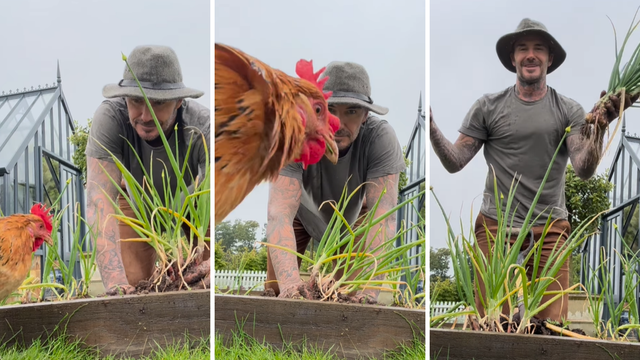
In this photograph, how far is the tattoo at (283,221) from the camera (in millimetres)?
1736

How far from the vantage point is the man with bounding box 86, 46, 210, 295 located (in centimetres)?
175

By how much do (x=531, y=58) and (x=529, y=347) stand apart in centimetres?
89

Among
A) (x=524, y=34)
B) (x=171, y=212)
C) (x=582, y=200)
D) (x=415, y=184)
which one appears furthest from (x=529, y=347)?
(x=171, y=212)

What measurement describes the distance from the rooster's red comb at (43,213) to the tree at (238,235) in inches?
20.9

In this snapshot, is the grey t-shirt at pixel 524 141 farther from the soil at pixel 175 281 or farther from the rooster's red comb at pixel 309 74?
the soil at pixel 175 281

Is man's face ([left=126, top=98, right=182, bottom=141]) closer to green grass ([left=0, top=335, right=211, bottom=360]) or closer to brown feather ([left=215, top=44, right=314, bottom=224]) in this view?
brown feather ([left=215, top=44, right=314, bottom=224])

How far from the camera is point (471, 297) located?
68.2 inches

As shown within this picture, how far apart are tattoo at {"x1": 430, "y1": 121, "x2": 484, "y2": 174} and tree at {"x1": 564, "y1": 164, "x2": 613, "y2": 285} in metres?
0.29

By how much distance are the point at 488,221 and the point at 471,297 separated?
0.81ft

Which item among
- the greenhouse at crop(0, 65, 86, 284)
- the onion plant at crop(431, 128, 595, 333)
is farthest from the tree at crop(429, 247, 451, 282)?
the greenhouse at crop(0, 65, 86, 284)

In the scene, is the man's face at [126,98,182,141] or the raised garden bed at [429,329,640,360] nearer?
the raised garden bed at [429,329,640,360]

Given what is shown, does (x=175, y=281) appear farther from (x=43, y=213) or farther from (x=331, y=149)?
(x=331, y=149)

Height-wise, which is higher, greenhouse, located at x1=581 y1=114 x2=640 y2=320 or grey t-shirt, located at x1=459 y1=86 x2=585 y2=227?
grey t-shirt, located at x1=459 y1=86 x2=585 y2=227

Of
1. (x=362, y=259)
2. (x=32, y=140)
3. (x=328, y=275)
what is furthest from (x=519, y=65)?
(x=32, y=140)
